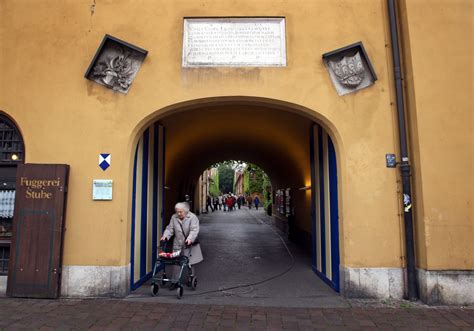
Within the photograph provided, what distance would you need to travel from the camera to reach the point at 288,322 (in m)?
4.49

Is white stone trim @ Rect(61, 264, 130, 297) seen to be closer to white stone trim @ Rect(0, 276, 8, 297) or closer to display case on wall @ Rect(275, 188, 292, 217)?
white stone trim @ Rect(0, 276, 8, 297)

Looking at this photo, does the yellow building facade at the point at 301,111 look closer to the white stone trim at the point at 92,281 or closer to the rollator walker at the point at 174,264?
the white stone trim at the point at 92,281

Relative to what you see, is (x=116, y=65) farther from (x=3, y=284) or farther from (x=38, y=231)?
(x=3, y=284)

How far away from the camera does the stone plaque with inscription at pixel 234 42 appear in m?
5.84

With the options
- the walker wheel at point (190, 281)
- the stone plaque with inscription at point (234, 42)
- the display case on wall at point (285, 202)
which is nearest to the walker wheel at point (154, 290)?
the walker wheel at point (190, 281)

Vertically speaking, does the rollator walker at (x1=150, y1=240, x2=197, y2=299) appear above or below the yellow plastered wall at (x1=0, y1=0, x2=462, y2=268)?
below

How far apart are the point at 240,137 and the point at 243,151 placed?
312 centimetres

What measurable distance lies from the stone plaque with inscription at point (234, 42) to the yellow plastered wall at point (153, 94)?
0.13 meters

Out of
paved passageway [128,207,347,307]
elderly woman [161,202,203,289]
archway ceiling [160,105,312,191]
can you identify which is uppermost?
archway ceiling [160,105,312,191]

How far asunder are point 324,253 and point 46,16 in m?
6.67

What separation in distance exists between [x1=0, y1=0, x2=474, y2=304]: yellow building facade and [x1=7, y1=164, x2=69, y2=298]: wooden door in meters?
0.17

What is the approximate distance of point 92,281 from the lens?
546 centimetres

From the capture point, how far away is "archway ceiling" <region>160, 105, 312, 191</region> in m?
8.70

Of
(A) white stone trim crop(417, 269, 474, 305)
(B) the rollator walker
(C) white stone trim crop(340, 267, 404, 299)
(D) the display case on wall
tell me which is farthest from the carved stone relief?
(D) the display case on wall
